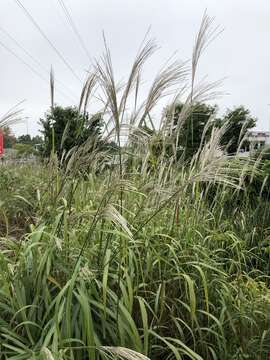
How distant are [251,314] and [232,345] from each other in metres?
0.25

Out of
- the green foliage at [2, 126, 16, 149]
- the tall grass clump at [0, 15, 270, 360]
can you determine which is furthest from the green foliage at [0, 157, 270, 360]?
the green foliage at [2, 126, 16, 149]

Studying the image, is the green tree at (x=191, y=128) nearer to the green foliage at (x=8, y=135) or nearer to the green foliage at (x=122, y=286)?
the green foliage at (x=122, y=286)

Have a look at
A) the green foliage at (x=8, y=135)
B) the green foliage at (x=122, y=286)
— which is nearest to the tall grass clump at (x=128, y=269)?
the green foliage at (x=122, y=286)

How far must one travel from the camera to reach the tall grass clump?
5.52 ft

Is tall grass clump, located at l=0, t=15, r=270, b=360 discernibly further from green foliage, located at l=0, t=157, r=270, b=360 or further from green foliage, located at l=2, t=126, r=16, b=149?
green foliage, located at l=2, t=126, r=16, b=149

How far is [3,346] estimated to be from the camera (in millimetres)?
1652

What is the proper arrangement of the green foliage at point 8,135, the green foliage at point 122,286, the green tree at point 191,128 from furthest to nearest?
1. the green tree at point 191,128
2. the green foliage at point 8,135
3. the green foliage at point 122,286

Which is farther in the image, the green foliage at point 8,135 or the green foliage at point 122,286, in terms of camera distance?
the green foliage at point 8,135

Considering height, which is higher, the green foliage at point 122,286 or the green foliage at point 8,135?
the green foliage at point 8,135

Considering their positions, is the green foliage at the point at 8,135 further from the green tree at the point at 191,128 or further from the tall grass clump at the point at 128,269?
the green tree at the point at 191,128

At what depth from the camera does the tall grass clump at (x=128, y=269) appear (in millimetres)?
1682

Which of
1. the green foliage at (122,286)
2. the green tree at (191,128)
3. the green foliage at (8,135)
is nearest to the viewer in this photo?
the green foliage at (122,286)

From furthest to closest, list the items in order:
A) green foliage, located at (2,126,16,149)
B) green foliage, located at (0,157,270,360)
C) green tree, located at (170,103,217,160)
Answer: green tree, located at (170,103,217,160) < green foliage, located at (2,126,16,149) < green foliage, located at (0,157,270,360)

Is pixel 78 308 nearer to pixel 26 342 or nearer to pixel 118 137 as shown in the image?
pixel 26 342
